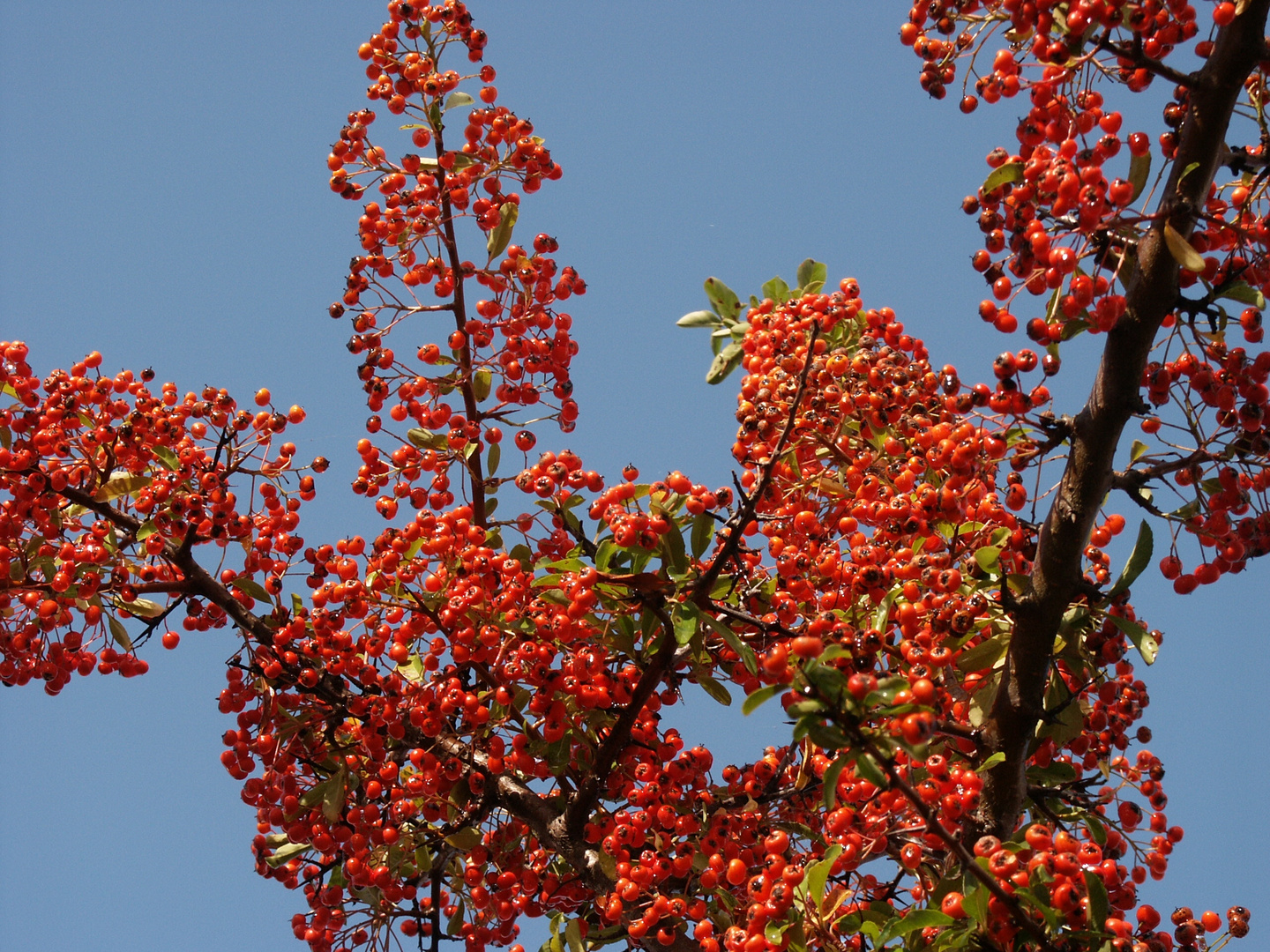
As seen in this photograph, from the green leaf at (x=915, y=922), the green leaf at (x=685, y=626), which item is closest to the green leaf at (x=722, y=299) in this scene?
the green leaf at (x=685, y=626)

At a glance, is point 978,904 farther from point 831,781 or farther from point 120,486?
point 120,486

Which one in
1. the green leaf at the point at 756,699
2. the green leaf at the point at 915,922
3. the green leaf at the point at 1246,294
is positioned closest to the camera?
the green leaf at the point at 756,699

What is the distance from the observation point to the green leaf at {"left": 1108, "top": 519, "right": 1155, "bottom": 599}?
472 cm

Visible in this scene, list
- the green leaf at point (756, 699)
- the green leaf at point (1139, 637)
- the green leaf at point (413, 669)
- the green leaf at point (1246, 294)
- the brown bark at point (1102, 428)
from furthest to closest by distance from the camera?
the green leaf at point (413, 669), the green leaf at point (1139, 637), the green leaf at point (1246, 294), the brown bark at point (1102, 428), the green leaf at point (756, 699)

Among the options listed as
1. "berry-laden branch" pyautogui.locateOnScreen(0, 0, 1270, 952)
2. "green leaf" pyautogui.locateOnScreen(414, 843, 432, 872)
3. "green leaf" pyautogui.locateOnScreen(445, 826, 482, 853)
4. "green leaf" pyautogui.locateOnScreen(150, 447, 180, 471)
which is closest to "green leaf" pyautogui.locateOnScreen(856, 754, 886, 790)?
"berry-laden branch" pyautogui.locateOnScreen(0, 0, 1270, 952)

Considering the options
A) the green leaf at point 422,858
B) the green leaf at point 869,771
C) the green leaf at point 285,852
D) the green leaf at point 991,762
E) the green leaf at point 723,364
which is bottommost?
the green leaf at point 869,771

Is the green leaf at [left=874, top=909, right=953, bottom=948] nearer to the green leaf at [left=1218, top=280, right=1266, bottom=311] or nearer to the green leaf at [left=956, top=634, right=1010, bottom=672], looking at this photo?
the green leaf at [left=956, top=634, right=1010, bottom=672]

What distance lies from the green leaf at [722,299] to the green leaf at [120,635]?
3.97 m

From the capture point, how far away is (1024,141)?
173 inches

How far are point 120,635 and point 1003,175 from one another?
5074 millimetres

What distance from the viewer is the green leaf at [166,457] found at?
6.03 metres

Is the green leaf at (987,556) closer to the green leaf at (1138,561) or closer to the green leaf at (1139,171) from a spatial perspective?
the green leaf at (1138,561)

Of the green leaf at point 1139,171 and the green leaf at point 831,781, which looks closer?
the green leaf at point 831,781

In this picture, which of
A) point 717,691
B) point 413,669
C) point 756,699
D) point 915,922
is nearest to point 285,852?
point 413,669
